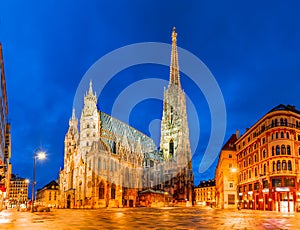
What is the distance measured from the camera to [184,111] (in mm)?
141375

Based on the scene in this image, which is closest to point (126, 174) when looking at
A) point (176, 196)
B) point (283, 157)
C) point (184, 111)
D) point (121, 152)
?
point (121, 152)

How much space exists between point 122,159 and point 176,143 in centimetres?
3535

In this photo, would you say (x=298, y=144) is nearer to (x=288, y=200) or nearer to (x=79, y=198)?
(x=288, y=200)

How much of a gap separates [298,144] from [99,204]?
54.4 metres

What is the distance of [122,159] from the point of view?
363 feet

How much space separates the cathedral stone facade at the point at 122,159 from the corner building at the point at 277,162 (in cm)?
4435

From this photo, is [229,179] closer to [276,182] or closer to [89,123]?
[276,182]

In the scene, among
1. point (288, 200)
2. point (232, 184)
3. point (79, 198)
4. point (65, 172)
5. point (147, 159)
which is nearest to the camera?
point (288, 200)

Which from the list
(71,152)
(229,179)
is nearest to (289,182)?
(229,179)

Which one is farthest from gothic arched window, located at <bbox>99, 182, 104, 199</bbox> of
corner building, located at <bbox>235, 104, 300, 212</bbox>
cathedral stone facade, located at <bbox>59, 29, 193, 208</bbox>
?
corner building, located at <bbox>235, 104, 300, 212</bbox>

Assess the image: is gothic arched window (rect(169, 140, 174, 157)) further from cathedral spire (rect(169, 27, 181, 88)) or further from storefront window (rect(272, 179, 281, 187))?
storefront window (rect(272, 179, 281, 187))

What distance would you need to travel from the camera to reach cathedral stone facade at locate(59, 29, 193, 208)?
3750 inches

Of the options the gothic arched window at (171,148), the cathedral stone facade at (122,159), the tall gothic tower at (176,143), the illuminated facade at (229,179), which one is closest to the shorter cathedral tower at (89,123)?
the cathedral stone facade at (122,159)

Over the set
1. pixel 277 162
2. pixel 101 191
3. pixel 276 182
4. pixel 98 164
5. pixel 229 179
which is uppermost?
pixel 98 164
